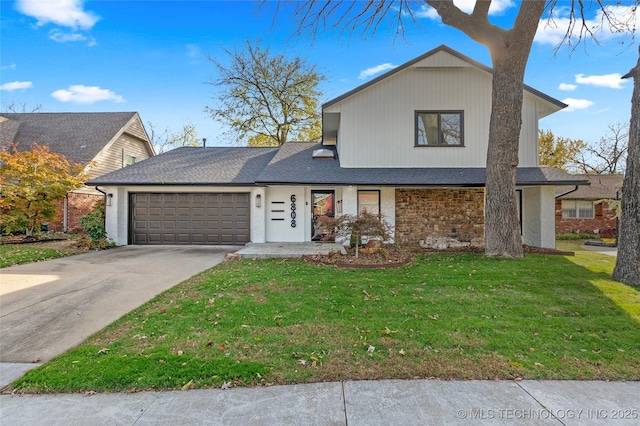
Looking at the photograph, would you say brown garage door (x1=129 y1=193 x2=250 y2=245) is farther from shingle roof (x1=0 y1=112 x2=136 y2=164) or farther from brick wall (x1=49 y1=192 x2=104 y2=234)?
shingle roof (x1=0 y1=112 x2=136 y2=164)

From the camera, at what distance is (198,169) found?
13.6 metres

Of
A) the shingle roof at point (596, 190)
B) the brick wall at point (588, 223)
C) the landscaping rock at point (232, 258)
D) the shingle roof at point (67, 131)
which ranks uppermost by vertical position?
the shingle roof at point (67, 131)

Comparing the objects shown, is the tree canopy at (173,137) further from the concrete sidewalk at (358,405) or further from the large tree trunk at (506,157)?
the concrete sidewalk at (358,405)

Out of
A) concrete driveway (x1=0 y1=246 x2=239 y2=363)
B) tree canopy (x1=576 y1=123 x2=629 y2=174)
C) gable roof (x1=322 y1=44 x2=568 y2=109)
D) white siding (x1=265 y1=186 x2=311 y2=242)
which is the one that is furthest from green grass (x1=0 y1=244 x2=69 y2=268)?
tree canopy (x1=576 y1=123 x2=629 y2=174)

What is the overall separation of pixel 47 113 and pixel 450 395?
2756 cm

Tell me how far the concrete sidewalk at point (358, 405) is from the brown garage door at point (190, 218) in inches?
396

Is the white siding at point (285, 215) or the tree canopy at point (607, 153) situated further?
the tree canopy at point (607, 153)

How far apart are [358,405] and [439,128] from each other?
11.6 meters

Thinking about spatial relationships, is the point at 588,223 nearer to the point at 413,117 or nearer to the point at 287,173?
the point at 413,117

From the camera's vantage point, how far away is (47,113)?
68.7 feet

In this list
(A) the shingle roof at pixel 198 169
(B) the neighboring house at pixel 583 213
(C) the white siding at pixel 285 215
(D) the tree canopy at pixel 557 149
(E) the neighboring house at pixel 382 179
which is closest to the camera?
(E) the neighboring house at pixel 382 179

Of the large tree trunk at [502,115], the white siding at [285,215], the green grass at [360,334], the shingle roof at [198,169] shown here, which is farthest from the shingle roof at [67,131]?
the large tree trunk at [502,115]

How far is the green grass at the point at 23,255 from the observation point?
9.05 meters

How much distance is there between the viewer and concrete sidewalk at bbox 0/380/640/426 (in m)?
2.52
